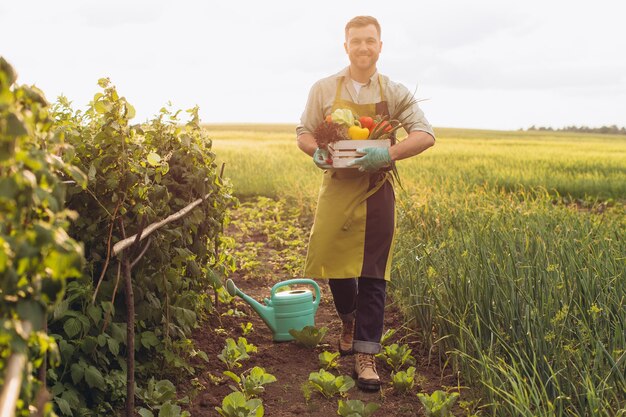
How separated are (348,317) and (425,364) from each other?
0.49 m

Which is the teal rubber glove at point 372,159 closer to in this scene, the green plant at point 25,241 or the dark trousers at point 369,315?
the dark trousers at point 369,315

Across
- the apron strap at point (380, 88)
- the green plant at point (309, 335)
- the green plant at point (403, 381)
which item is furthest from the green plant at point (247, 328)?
the apron strap at point (380, 88)

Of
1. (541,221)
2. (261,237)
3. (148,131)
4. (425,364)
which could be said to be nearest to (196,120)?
(148,131)

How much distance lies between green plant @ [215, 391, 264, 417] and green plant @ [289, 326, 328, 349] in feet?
3.29

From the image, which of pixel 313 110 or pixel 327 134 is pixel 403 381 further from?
pixel 313 110

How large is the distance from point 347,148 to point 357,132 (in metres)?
0.11

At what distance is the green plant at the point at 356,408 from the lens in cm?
294

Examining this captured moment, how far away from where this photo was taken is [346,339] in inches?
154

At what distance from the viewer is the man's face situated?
11.4 ft

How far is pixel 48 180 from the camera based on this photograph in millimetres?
1163

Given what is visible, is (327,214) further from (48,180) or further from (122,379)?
(48,180)

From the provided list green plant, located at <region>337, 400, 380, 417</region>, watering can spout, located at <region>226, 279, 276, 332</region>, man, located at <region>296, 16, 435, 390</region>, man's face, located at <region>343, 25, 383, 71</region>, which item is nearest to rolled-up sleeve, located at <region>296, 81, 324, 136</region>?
man, located at <region>296, 16, 435, 390</region>

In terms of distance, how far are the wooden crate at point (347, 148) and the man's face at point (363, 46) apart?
1.43ft

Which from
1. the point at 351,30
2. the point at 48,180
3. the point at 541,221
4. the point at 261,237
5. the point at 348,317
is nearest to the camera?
the point at 48,180
